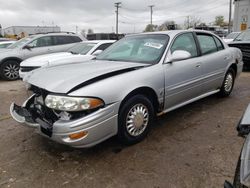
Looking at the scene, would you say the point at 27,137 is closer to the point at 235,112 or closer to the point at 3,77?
the point at 235,112

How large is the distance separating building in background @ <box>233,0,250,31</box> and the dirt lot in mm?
33684

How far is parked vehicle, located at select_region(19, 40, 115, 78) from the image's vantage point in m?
6.67

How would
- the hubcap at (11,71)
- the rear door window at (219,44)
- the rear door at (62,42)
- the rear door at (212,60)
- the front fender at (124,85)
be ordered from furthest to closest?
1. the rear door at (62,42)
2. the hubcap at (11,71)
3. the rear door window at (219,44)
4. the rear door at (212,60)
5. the front fender at (124,85)

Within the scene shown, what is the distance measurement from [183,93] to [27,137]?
257 cm

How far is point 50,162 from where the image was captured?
9.53 ft

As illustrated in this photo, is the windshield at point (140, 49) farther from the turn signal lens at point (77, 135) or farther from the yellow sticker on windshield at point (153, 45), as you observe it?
the turn signal lens at point (77, 135)

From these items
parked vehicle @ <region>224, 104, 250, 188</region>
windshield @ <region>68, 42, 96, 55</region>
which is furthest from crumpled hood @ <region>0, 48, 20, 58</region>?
parked vehicle @ <region>224, 104, 250, 188</region>

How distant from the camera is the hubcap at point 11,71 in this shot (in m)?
8.45

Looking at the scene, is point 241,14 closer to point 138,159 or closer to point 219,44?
point 219,44

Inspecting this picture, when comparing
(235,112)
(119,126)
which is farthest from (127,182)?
(235,112)

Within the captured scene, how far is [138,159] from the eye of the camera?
290cm

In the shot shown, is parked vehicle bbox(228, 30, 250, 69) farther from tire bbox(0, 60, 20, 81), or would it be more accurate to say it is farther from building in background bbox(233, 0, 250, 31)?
building in background bbox(233, 0, 250, 31)

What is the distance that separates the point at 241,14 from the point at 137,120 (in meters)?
36.9

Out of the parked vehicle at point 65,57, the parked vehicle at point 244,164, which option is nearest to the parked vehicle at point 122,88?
the parked vehicle at point 244,164
